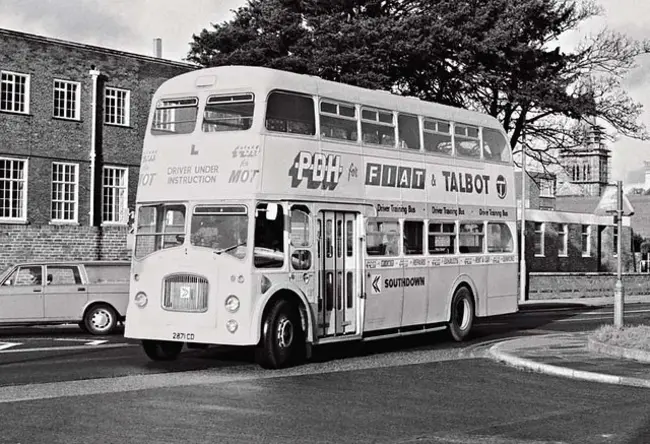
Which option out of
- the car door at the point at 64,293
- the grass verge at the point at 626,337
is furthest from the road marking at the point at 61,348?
the grass verge at the point at 626,337

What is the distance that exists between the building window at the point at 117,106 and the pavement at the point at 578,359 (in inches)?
884

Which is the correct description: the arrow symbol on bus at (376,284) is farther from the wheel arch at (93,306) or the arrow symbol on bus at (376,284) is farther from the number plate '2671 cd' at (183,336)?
the wheel arch at (93,306)

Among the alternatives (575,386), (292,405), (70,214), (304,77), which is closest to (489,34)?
(70,214)

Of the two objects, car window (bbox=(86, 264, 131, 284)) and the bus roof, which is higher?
the bus roof

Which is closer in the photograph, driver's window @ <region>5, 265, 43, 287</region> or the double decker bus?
the double decker bus

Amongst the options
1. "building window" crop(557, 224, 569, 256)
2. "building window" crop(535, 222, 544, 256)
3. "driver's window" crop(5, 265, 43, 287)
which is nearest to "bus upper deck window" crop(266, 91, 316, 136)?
"driver's window" crop(5, 265, 43, 287)

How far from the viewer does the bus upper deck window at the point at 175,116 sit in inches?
626

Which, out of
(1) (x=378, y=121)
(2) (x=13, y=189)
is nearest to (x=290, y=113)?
(1) (x=378, y=121)

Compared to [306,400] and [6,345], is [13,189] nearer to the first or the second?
[6,345]

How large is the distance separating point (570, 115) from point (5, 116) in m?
21.3

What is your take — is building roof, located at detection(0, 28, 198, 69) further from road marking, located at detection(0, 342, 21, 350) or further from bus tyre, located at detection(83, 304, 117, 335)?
road marking, located at detection(0, 342, 21, 350)

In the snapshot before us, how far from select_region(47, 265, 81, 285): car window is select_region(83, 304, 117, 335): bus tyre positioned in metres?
0.73

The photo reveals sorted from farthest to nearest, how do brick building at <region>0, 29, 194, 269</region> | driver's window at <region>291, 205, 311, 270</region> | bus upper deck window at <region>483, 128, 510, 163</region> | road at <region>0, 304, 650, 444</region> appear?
brick building at <region>0, 29, 194, 269</region>
bus upper deck window at <region>483, 128, 510, 163</region>
driver's window at <region>291, 205, 311, 270</region>
road at <region>0, 304, 650, 444</region>

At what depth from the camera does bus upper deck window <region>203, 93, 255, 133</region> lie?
15.5 m
